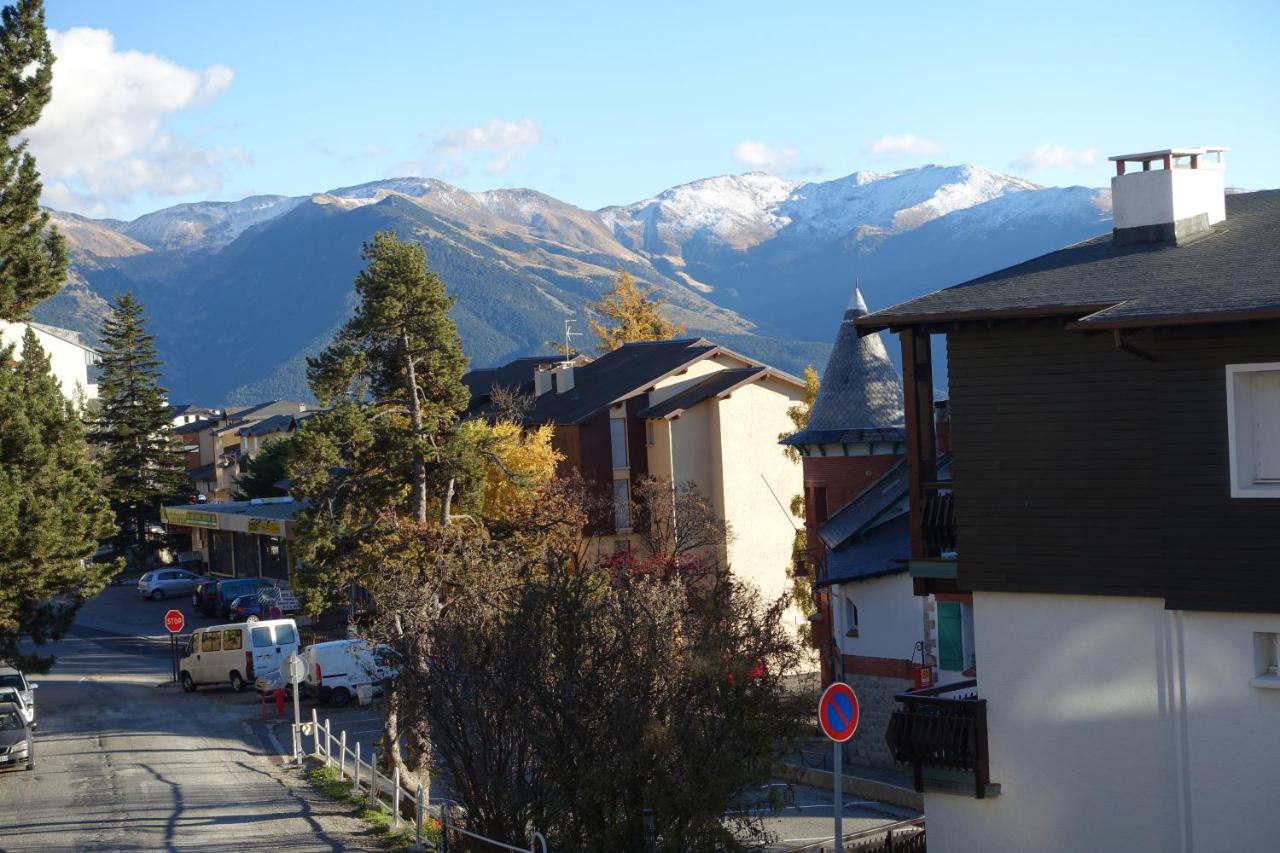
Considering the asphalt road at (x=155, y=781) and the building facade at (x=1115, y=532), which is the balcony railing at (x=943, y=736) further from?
the asphalt road at (x=155, y=781)

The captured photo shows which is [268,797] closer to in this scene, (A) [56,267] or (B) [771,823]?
(B) [771,823]

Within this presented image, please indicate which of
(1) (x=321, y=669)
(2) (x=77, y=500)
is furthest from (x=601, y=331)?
(2) (x=77, y=500)

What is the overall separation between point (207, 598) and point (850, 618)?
3303 cm

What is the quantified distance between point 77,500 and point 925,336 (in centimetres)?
1895

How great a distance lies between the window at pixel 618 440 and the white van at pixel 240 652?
14.9m

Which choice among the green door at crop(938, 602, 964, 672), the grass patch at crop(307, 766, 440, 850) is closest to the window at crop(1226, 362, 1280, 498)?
the green door at crop(938, 602, 964, 672)

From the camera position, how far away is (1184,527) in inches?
527

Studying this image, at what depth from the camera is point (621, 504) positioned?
4984cm

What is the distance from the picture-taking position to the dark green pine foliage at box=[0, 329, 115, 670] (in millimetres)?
26078

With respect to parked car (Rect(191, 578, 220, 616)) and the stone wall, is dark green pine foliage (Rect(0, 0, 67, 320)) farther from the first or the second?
parked car (Rect(191, 578, 220, 616))

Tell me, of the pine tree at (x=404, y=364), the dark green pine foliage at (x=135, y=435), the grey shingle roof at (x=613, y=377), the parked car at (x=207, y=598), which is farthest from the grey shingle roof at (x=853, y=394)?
the dark green pine foliage at (x=135, y=435)

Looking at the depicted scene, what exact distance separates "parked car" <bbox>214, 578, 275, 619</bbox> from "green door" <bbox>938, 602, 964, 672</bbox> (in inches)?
1370

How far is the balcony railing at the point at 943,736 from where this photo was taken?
14.8m

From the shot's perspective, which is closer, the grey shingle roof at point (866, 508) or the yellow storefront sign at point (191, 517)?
the grey shingle roof at point (866, 508)
